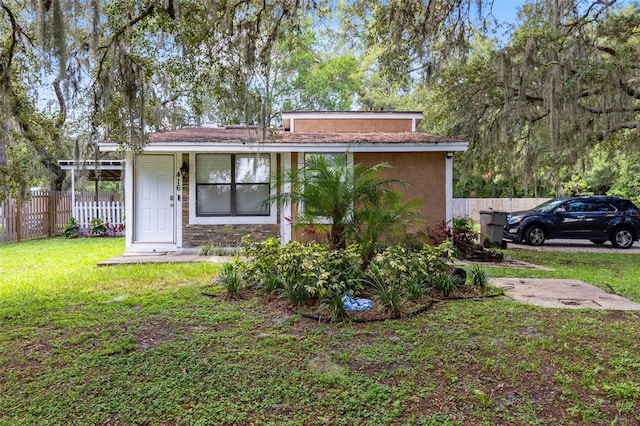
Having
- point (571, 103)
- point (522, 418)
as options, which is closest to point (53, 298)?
point (522, 418)

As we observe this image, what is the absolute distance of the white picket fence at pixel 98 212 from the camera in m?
13.4

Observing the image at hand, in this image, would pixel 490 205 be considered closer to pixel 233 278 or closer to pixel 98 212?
pixel 98 212

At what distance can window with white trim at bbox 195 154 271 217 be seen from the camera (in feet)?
30.3

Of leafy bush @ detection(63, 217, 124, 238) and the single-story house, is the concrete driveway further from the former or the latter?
leafy bush @ detection(63, 217, 124, 238)

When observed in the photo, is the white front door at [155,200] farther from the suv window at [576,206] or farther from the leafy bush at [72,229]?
the suv window at [576,206]

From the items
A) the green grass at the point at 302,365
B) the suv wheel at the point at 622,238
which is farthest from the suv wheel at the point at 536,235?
the green grass at the point at 302,365

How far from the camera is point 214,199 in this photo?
30.4ft

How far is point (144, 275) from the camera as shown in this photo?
20.7ft

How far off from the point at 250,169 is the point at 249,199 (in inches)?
26.8

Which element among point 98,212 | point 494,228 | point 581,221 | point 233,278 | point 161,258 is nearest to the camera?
point 233,278

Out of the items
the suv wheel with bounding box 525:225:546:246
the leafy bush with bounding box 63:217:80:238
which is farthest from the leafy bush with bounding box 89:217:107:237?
the suv wheel with bounding box 525:225:546:246

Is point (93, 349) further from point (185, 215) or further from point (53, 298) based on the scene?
point (185, 215)

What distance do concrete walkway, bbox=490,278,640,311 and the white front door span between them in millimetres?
6835

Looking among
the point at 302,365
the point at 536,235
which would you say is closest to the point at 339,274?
the point at 302,365
